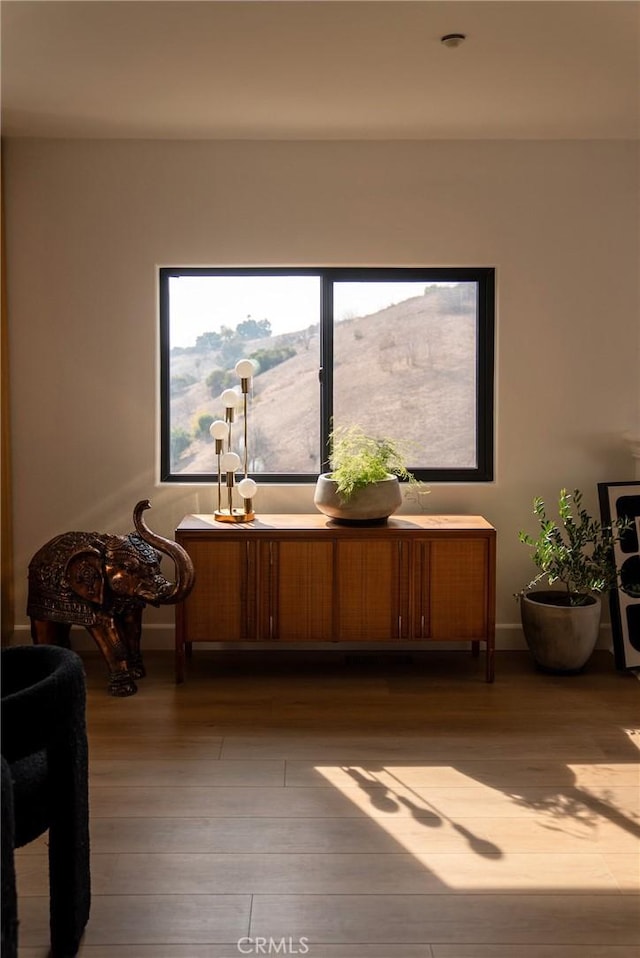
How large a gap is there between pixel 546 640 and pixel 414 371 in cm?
143

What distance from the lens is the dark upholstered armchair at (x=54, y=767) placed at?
2053 mm

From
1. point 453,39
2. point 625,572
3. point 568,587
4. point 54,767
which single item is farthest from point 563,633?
point 54,767

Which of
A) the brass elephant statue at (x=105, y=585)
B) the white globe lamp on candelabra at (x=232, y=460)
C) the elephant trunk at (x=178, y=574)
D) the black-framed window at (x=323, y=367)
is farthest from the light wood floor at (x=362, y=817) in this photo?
the black-framed window at (x=323, y=367)

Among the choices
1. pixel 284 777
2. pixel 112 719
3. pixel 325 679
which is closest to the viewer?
pixel 284 777

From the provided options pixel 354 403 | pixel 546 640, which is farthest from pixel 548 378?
pixel 546 640

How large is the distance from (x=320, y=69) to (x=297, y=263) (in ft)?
3.72

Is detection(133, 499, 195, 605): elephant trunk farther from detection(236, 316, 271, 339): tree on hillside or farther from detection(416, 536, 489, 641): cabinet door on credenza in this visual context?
detection(236, 316, 271, 339): tree on hillside

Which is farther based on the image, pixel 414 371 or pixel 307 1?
pixel 414 371

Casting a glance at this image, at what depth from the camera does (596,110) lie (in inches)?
159

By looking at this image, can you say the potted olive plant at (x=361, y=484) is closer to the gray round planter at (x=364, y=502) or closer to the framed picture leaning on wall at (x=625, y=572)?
the gray round planter at (x=364, y=502)

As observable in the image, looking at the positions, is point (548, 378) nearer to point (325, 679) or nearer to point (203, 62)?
point (325, 679)

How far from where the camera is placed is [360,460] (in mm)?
4227

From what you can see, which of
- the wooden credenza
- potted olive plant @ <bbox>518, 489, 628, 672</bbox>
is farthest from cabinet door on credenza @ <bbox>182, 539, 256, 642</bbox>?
potted olive plant @ <bbox>518, 489, 628, 672</bbox>

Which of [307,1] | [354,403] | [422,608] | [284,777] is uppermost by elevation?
[307,1]
